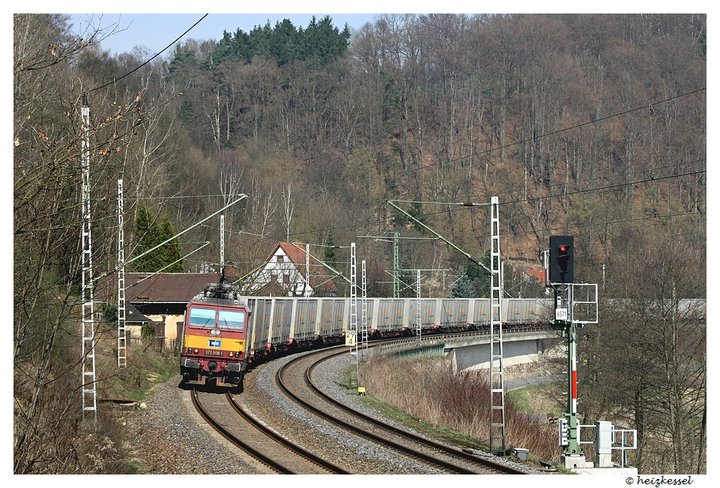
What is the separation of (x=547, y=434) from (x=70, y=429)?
48.8 feet

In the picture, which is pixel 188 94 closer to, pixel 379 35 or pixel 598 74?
pixel 379 35

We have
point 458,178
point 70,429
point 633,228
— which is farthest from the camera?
point 458,178

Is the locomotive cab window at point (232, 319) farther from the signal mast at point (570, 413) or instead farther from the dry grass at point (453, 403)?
the signal mast at point (570, 413)

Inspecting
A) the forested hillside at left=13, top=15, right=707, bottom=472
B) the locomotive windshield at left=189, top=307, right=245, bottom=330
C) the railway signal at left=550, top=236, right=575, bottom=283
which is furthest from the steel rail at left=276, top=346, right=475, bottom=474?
the forested hillside at left=13, top=15, right=707, bottom=472

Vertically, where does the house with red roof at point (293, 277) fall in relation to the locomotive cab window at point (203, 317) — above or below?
above

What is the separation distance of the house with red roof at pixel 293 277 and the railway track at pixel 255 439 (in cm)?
2522

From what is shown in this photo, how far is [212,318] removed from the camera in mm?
29250

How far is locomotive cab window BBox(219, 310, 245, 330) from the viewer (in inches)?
1154

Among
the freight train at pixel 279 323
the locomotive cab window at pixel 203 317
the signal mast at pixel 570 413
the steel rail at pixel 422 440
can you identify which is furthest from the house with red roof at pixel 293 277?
the signal mast at pixel 570 413

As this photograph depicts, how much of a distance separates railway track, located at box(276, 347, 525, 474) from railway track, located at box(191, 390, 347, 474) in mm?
2058

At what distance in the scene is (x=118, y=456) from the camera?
1842 cm

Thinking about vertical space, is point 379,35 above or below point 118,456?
above

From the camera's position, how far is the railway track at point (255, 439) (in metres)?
18.0
